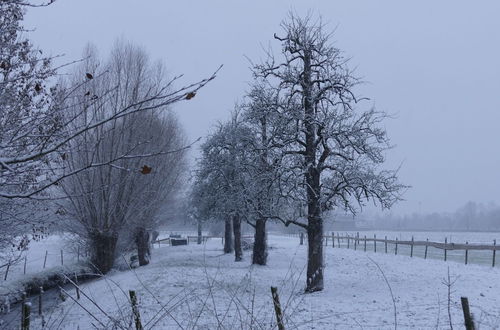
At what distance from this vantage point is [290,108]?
16.5 m

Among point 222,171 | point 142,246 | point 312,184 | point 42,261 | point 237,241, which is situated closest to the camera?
point 312,184

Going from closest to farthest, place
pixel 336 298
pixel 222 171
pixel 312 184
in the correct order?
1. pixel 336 298
2. pixel 312 184
3. pixel 222 171

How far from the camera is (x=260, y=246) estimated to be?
26297mm

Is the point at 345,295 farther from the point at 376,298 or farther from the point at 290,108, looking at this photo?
the point at 290,108

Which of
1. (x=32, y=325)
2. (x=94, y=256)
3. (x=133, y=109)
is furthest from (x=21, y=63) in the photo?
(x=94, y=256)

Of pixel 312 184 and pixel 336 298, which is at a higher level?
pixel 312 184

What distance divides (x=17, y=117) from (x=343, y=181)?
12.7 m

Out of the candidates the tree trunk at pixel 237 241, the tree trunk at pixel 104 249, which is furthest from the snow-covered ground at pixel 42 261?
the tree trunk at pixel 237 241

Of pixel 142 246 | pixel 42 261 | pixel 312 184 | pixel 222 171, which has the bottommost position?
pixel 42 261

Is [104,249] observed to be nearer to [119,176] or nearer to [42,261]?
[119,176]

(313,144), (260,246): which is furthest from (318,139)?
(260,246)

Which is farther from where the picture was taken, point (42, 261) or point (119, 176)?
point (42, 261)

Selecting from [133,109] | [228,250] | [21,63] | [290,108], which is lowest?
[228,250]

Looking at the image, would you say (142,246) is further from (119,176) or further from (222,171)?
(119,176)
